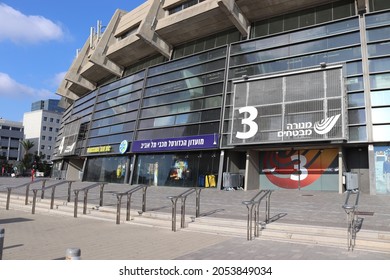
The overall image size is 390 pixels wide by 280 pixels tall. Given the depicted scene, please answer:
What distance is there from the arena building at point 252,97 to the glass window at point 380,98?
54mm

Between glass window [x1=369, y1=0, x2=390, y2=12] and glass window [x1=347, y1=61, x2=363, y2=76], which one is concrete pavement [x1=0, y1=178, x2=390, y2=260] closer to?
glass window [x1=347, y1=61, x2=363, y2=76]

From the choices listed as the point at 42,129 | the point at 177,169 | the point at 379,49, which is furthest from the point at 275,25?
the point at 42,129

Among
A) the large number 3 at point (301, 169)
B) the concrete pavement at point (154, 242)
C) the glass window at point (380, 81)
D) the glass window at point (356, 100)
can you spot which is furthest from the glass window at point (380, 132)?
the concrete pavement at point (154, 242)

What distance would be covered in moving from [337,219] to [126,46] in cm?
2889

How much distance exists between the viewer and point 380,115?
1991 cm

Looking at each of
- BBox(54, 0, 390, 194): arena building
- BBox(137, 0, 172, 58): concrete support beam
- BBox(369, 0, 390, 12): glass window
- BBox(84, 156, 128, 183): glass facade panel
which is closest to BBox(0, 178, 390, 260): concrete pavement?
BBox(54, 0, 390, 194): arena building

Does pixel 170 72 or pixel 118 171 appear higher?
pixel 170 72

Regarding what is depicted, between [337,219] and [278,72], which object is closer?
[337,219]

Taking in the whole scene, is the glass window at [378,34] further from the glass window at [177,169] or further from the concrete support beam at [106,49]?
the concrete support beam at [106,49]

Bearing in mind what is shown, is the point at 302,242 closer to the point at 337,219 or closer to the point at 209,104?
the point at 337,219

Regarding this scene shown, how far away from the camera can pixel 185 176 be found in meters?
26.9

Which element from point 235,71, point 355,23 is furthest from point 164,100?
point 355,23

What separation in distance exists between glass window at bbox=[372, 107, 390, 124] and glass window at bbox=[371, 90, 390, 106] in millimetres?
377

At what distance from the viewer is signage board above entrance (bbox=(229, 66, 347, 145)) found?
1969 centimetres
